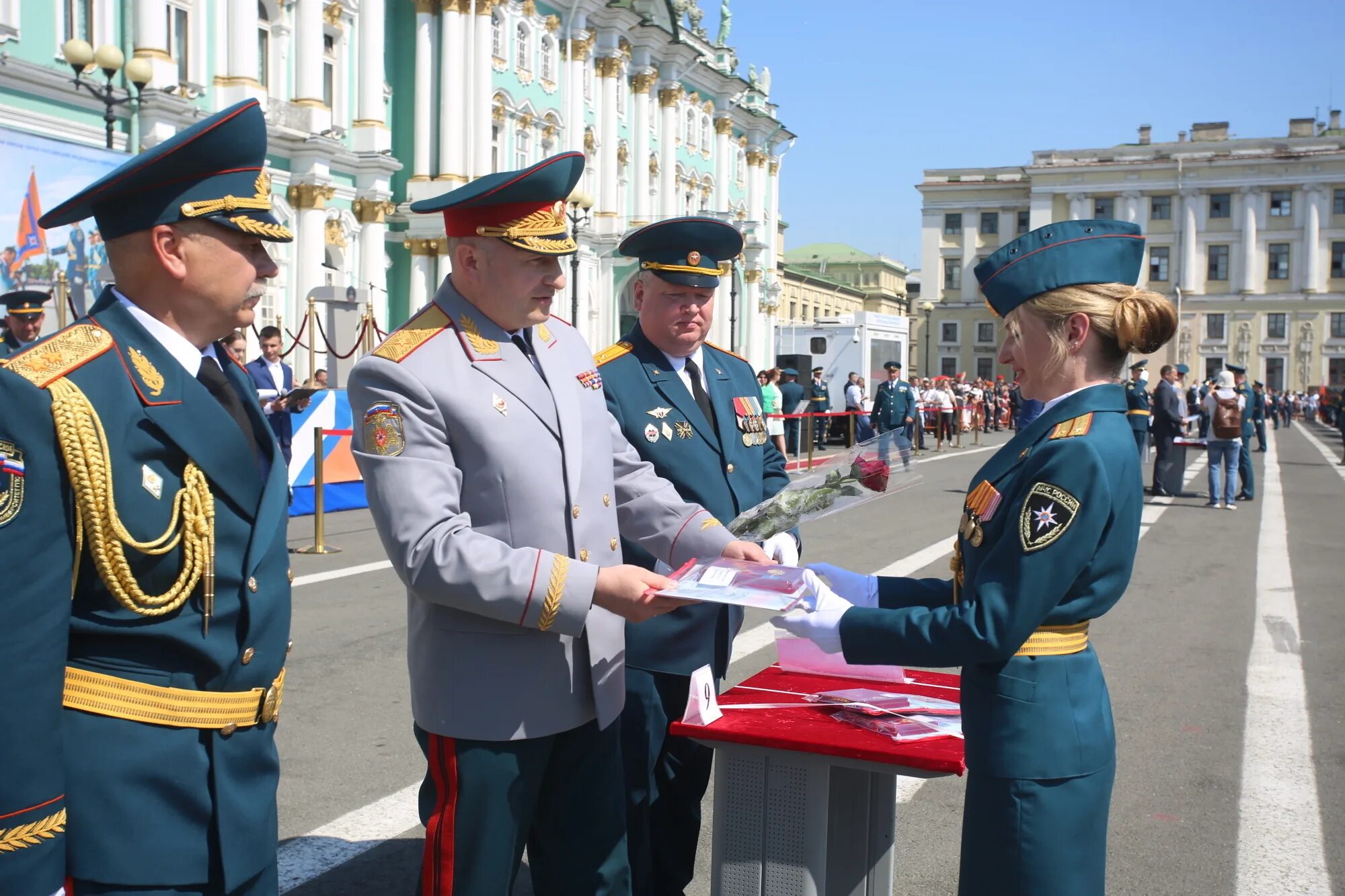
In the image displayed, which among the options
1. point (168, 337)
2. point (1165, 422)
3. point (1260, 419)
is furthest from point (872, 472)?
point (1260, 419)

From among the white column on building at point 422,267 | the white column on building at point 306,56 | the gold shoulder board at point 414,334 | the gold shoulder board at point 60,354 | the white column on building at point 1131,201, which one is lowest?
the gold shoulder board at point 60,354

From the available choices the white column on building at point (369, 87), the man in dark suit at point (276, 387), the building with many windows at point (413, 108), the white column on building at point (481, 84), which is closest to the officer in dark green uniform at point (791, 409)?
the building with many windows at point (413, 108)

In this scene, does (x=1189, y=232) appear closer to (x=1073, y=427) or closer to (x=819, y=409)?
(x=819, y=409)

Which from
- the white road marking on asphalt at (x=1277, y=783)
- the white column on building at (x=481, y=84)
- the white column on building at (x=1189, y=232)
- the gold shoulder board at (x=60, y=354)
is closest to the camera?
the gold shoulder board at (x=60, y=354)

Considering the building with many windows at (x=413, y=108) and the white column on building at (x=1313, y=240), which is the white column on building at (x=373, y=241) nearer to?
the building with many windows at (x=413, y=108)

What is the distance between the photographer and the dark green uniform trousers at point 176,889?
206 centimetres

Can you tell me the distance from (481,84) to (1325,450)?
92.5ft

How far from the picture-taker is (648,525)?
352 centimetres

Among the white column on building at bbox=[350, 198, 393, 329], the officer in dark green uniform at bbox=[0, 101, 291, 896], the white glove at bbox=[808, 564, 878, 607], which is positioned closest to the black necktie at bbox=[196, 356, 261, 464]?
the officer in dark green uniform at bbox=[0, 101, 291, 896]

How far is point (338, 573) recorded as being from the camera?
10375 millimetres

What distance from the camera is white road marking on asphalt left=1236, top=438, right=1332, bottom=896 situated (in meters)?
4.46

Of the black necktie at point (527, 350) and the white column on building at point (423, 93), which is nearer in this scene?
the black necktie at point (527, 350)

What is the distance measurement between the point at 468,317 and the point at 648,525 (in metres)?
0.92

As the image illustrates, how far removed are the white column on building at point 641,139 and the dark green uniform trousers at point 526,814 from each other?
146 feet
